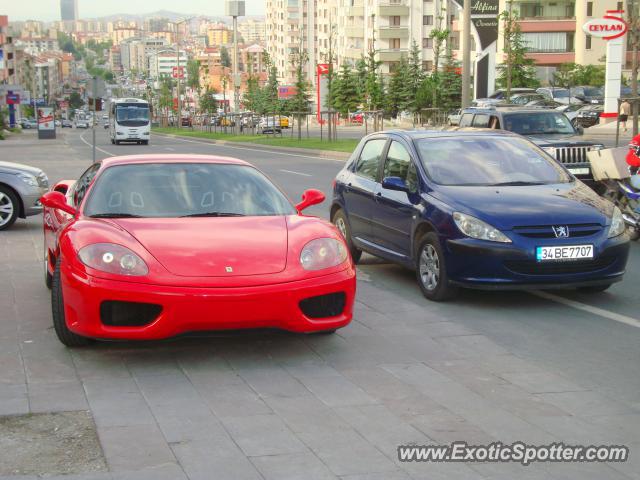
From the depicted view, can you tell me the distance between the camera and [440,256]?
8.77 meters

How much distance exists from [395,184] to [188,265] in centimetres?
351

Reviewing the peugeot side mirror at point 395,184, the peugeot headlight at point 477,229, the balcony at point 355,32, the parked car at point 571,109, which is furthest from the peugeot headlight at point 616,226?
the balcony at point 355,32

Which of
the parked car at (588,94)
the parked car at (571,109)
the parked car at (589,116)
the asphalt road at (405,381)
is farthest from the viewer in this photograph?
the parked car at (588,94)

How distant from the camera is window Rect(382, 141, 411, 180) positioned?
994cm

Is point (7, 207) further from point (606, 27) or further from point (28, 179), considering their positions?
point (606, 27)

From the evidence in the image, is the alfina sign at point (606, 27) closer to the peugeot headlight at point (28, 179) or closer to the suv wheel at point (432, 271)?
the peugeot headlight at point (28, 179)

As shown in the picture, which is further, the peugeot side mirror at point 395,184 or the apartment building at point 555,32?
the apartment building at point 555,32

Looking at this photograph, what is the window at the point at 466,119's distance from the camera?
19234 millimetres

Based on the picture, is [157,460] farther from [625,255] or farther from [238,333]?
[625,255]

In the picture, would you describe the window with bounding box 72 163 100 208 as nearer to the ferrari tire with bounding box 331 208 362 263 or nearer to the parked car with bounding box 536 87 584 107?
the ferrari tire with bounding box 331 208 362 263

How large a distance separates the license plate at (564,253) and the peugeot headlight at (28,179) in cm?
872

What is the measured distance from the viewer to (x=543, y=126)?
17.9 meters

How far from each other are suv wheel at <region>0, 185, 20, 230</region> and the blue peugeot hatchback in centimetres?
603

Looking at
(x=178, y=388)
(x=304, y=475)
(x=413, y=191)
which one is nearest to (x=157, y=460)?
(x=304, y=475)
